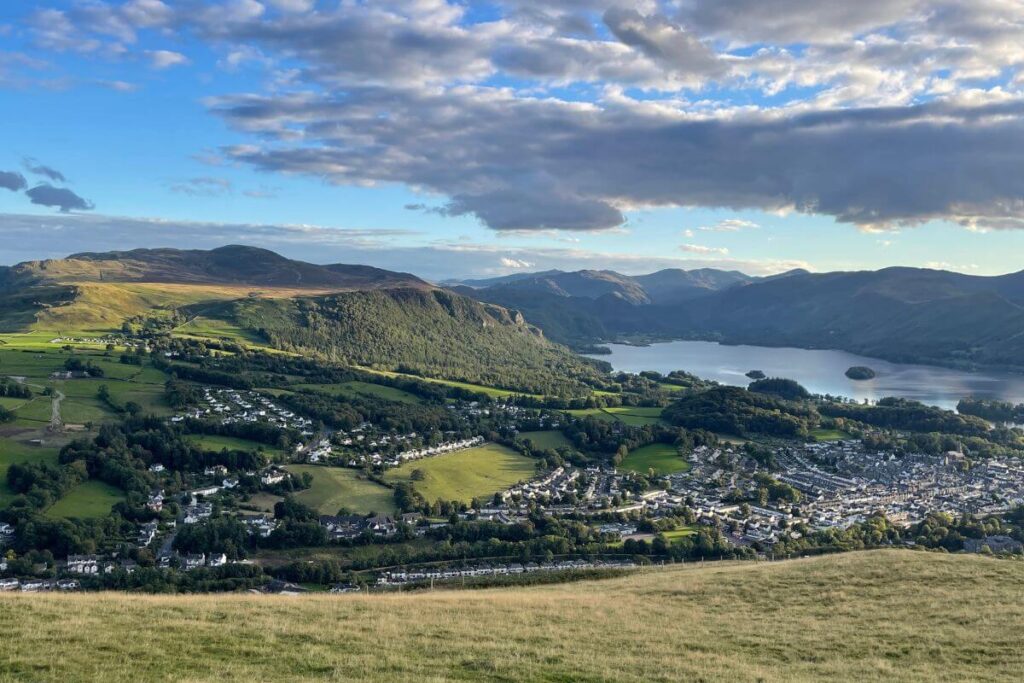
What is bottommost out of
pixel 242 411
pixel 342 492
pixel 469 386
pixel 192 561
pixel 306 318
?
pixel 342 492

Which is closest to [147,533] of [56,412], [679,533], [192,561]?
[192,561]

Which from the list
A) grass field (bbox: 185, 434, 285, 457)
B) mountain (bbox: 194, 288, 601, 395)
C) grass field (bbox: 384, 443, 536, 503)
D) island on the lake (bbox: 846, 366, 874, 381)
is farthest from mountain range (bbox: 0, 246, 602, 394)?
island on the lake (bbox: 846, 366, 874, 381)

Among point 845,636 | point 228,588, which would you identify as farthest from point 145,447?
point 845,636

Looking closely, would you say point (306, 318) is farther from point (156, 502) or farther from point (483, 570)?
point (483, 570)

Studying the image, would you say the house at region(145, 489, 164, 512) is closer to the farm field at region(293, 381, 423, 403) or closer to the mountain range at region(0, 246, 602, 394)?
the farm field at region(293, 381, 423, 403)

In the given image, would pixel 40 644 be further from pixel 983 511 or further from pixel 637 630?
pixel 983 511
